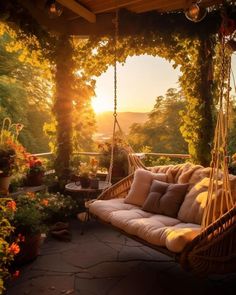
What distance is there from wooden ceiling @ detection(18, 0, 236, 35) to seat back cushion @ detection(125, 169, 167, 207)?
6.39ft

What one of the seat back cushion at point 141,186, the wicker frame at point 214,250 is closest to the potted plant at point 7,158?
the seat back cushion at point 141,186

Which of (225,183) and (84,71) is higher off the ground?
(84,71)

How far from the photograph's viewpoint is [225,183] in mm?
2318

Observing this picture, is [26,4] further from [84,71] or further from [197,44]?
[197,44]

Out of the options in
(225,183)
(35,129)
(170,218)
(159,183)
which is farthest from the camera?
(35,129)

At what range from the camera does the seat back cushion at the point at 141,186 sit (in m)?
3.39

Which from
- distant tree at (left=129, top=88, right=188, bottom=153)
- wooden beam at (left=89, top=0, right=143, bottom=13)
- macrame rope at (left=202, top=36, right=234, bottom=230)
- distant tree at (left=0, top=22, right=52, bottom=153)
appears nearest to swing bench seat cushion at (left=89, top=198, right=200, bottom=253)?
macrame rope at (left=202, top=36, right=234, bottom=230)

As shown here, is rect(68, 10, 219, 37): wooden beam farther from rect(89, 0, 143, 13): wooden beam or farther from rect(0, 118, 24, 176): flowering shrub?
rect(0, 118, 24, 176): flowering shrub

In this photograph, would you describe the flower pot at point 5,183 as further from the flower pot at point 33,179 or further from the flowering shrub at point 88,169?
the flowering shrub at point 88,169

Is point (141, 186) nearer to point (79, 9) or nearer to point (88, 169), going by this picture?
point (88, 169)

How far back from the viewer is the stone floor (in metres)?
2.41

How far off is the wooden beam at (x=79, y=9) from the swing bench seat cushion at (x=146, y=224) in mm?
2211

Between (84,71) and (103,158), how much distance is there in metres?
1.29

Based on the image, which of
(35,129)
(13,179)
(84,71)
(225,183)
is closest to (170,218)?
(225,183)
